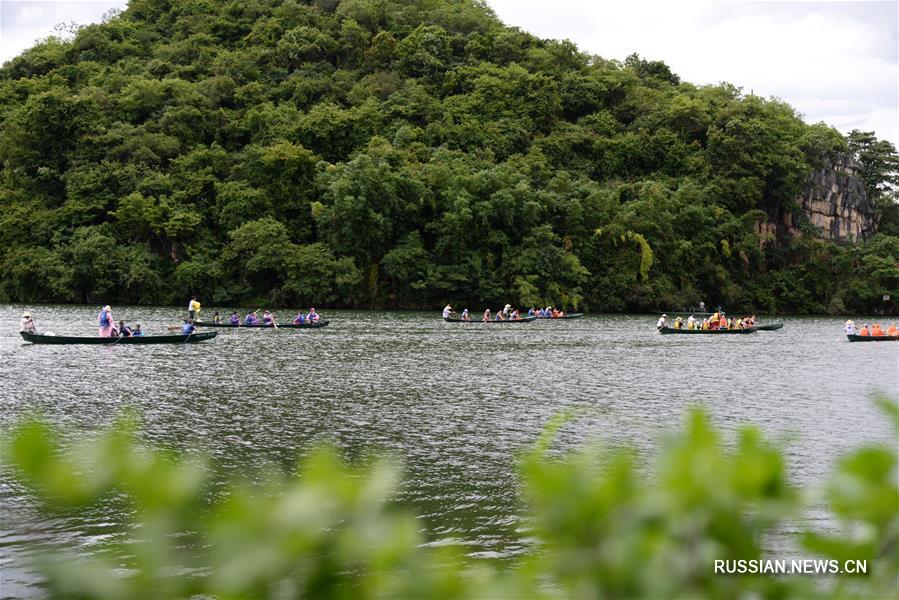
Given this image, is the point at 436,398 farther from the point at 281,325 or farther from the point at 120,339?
the point at 281,325

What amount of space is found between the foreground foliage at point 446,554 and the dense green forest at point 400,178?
5241 centimetres

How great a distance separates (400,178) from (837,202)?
40700 mm

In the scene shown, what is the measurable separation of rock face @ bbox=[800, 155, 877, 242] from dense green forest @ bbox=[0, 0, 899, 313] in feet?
6.40

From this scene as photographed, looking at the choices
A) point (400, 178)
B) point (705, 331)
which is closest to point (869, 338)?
point (705, 331)

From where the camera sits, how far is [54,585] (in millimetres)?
1234

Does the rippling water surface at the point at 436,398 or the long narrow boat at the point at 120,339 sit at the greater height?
the long narrow boat at the point at 120,339

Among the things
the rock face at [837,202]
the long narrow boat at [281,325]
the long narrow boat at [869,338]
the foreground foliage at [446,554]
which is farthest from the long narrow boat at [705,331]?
the foreground foliage at [446,554]

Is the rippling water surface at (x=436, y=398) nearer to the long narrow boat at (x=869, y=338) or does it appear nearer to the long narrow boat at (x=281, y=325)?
the long narrow boat at (x=869, y=338)

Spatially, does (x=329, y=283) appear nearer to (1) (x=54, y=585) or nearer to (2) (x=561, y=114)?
(2) (x=561, y=114)

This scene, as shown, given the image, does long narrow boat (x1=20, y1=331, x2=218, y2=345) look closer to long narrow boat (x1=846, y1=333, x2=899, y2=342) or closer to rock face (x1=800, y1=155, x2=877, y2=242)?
long narrow boat (x1=846, y1=333, x2=899, y2=342)

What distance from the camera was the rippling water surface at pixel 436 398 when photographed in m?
10.5

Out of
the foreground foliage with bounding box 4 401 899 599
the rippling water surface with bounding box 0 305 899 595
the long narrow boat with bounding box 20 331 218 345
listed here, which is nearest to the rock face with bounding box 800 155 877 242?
the rippling water surface with bounding box 0 305 899 595

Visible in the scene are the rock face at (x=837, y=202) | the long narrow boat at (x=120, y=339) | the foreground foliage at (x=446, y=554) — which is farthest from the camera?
the rock face at (x=837, y=202)

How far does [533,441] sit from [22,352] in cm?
1824
